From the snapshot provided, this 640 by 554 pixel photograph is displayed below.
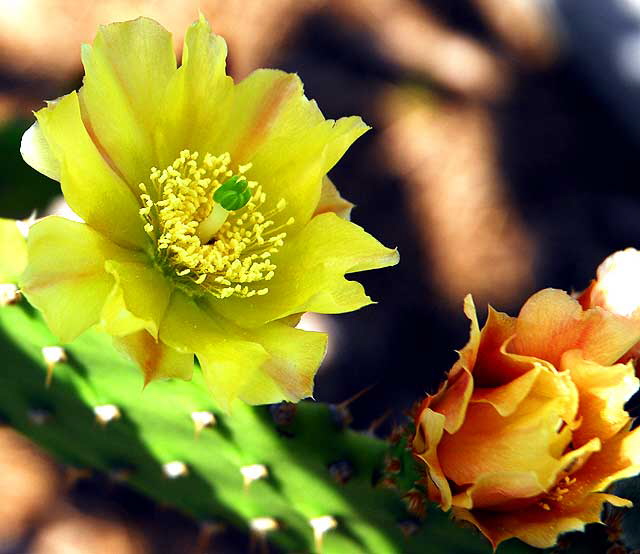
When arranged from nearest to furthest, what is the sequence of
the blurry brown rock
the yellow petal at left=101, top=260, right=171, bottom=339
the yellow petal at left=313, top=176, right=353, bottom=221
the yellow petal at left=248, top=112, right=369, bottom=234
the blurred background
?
the yellow petal at left=101, top=260, right=171, bottom=339 → the yellow petal at left=248, top=112, right=369, bottom=234 → the yellow petal at left=313, top=176, right=353, bottom=221 → the blurry brown rock → the blurred background

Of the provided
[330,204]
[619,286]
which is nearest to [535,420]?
[619,286]

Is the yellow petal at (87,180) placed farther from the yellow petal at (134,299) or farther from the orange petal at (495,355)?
the orange petal at (495,355)

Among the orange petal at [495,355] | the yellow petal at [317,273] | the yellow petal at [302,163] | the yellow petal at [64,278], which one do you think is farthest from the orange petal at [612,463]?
the yellow petal at [64,278]

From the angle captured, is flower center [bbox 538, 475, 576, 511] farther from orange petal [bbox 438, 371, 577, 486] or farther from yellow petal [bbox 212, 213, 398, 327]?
yellow petal [bbox 212, 213, 398, 327]

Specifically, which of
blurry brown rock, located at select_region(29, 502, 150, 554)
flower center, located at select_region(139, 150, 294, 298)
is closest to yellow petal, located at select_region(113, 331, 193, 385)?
flower center, located at select_region(139, 150, 294, 298)

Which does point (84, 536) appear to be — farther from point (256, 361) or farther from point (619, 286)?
point (619, 286)

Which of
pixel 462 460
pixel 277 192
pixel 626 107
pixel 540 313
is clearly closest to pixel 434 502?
pixel 462 460

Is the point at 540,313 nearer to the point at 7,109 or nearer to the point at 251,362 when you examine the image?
the point at 251,362
